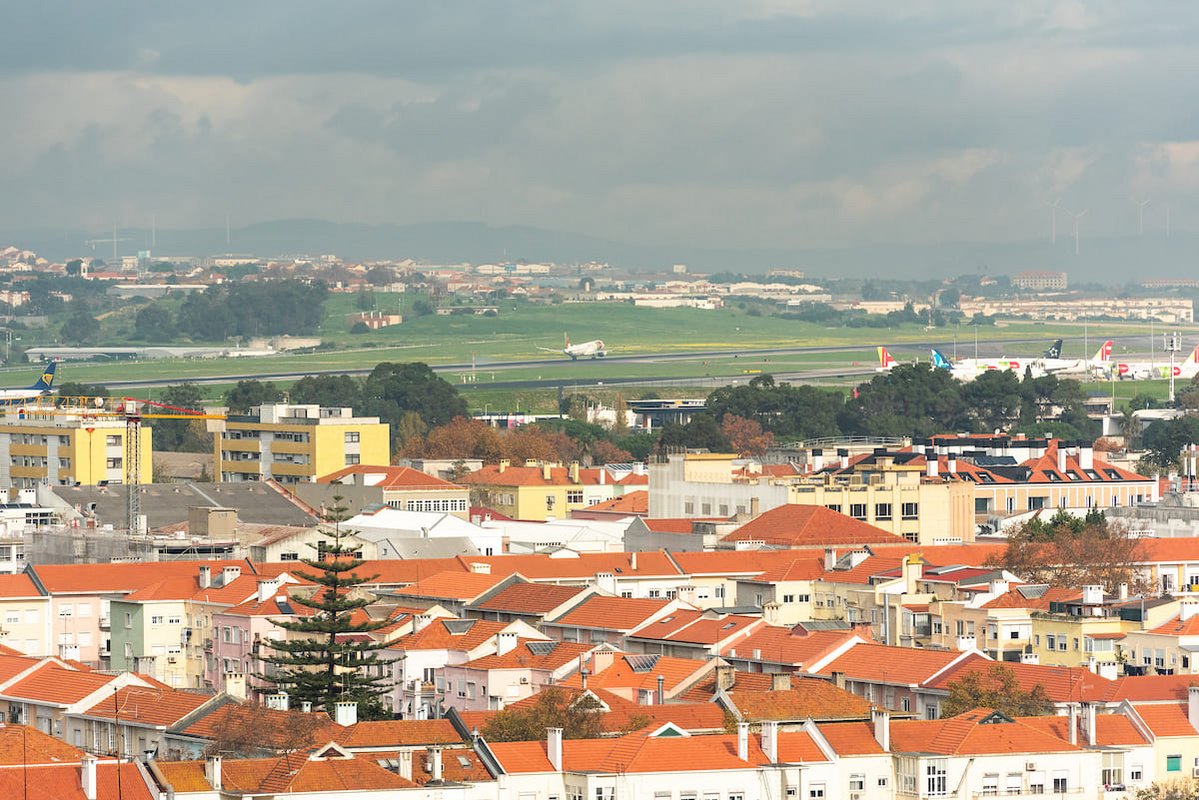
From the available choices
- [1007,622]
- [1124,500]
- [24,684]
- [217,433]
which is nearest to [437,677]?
[24,684]

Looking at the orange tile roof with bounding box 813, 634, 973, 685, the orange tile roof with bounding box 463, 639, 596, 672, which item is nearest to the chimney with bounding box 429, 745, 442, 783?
the orange tile roof with bounding box 813, 634, 973, 685

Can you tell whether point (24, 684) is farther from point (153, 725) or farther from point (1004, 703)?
point (1004, 703)

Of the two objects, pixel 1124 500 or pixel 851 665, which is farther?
pixel 1124 500

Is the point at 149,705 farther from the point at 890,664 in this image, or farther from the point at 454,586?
the point at 454,586

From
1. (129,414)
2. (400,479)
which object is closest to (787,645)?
(400,479)

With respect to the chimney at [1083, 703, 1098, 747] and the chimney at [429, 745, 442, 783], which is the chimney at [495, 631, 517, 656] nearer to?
the chimney at [1083, 703, 1098, 747]

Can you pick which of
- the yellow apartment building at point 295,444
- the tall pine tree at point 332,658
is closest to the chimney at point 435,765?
the tall pine tree at point 332,658
